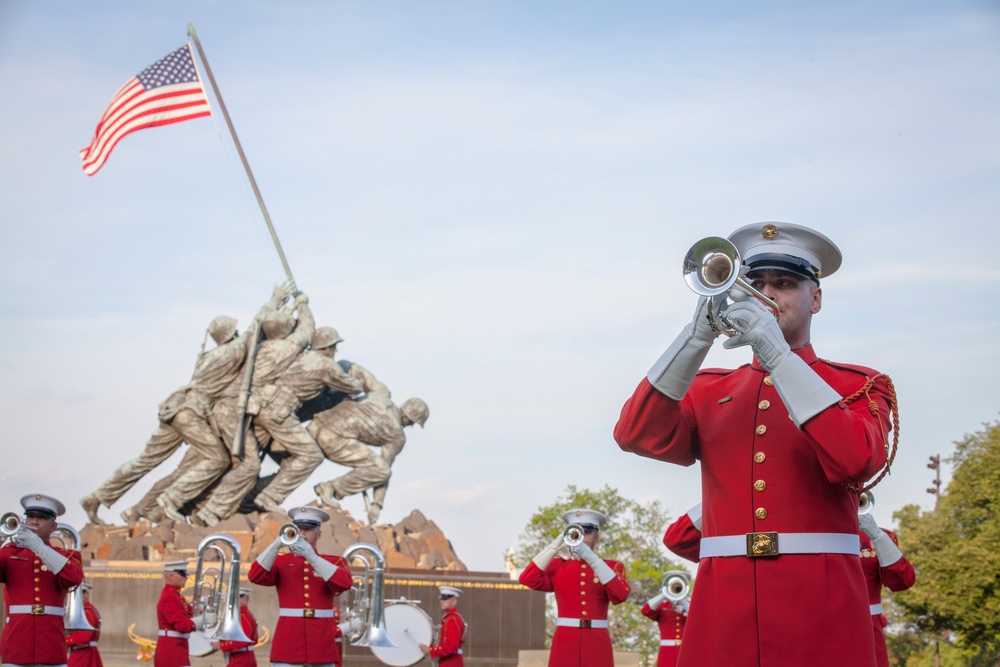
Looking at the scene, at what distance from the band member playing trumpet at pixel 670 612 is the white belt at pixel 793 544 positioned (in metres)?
11.0

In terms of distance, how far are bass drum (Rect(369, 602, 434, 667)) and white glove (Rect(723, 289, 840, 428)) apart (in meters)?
13.4

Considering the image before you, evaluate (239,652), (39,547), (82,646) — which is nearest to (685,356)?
(39,547)

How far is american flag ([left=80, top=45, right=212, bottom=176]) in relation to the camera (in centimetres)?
2356

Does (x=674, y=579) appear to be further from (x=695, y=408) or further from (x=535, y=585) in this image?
(x=695, y=408)

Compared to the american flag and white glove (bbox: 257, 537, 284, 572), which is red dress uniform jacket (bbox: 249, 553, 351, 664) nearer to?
white glove (bbox: 257, 537, 284, 572)

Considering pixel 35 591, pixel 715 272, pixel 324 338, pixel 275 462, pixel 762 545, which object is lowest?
pixel 762 545

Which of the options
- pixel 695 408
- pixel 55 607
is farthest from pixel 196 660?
pixel 695 408

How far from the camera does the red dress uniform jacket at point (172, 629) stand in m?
14.6

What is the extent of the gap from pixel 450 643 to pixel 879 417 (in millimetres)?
11996

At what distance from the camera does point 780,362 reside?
360cm

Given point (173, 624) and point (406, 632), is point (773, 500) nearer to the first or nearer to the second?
point (173, 624)

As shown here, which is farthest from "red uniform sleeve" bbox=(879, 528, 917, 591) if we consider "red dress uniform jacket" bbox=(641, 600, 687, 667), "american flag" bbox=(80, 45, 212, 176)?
"american flag" bbox=(80, 45, 212, 176)

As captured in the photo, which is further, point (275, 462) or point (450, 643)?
point (275, 462)

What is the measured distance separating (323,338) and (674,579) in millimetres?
13054
